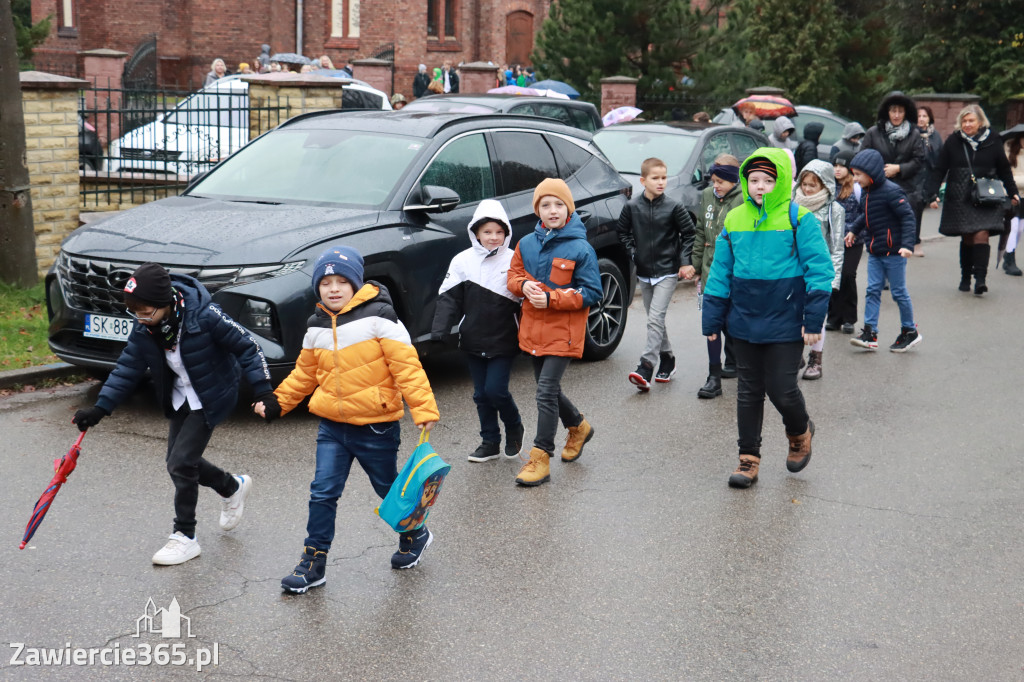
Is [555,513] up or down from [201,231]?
down

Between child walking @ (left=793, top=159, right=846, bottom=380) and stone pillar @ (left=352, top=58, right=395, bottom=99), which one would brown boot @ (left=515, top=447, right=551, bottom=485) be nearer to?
child walking @ (left=793, top=159, right=846, bottom=380)

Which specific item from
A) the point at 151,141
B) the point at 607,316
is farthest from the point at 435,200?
the point at 151,141

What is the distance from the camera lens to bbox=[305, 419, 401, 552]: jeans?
5.04 meters

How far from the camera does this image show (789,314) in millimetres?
6434

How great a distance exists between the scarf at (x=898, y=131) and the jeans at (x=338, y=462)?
8.99 m

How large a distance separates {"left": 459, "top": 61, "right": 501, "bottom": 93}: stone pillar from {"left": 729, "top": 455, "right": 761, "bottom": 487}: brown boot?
72.1 ft

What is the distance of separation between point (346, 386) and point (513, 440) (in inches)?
81.4

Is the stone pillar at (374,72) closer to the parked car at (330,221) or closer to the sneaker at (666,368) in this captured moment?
the parked car at (330,221)

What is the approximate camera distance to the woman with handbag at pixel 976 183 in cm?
1281

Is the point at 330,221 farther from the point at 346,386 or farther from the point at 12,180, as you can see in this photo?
the point at 12,180

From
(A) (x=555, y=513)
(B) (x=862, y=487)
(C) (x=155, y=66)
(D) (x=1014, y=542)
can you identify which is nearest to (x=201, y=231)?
(A) (x=555, y=513)

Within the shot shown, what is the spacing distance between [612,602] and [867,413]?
3915 mm

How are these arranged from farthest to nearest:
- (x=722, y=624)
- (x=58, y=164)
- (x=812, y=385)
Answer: (x=58, y=164)
(x=812, y=385)
(x=722, y=624)

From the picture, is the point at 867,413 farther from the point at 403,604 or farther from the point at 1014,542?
the point at 403,604
